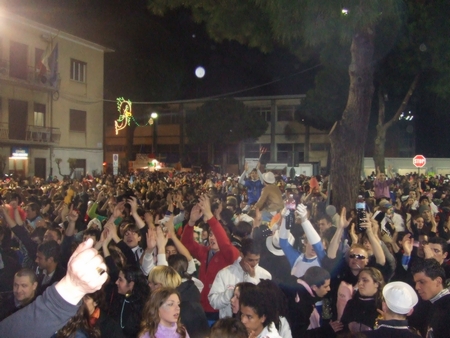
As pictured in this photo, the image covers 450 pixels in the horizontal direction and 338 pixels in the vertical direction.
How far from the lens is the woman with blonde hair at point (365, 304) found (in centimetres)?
386

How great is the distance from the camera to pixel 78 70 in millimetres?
32312

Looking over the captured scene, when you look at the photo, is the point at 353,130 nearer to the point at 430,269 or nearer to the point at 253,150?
the point at 430,269

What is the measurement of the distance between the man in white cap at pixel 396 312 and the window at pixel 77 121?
104ft

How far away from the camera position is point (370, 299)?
156 inches

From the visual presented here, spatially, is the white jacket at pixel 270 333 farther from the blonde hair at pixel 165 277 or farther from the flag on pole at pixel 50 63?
the flag on pole at pixel 50 63

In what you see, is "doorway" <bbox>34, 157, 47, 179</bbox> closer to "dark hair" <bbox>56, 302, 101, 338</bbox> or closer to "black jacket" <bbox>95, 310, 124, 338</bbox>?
"black jacket" <bbox>95, 310, 124, 338</bbox>

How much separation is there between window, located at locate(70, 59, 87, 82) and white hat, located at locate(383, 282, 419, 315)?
31438mm

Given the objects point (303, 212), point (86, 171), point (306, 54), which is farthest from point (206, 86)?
point (303, 212)

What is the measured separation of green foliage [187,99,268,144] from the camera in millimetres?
41594

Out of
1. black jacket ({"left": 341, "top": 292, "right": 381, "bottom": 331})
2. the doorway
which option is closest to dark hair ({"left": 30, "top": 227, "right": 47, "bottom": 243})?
black jacket ({"left": 341, "top": 292, "right": 381, "bottom": 331})

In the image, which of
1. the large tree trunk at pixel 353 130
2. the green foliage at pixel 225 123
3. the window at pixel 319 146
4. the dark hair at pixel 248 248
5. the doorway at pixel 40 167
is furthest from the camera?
the window at pixel 319 146

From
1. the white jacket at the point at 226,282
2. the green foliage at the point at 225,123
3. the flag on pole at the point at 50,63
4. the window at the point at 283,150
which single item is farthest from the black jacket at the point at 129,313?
the window at the point at 283,150

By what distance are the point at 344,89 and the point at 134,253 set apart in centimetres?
2613

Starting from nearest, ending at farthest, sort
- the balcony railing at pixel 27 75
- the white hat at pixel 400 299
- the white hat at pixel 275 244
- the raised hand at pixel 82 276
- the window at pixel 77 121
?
the raised hand at pixel 82 276 → the white hat at pixel 400 299 → the white hat at pixel 275 244 → the balcony railing at pixel 27 75 → the window at pixel 77 121
